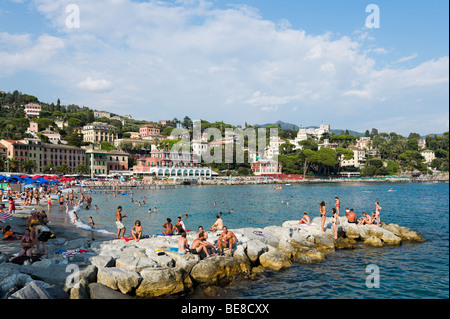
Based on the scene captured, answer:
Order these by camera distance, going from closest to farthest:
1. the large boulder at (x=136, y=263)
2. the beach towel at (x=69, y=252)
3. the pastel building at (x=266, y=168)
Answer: the large boulder at (x=136, y=263), the beach towel at (x=69, y=252), the pastel building at (x=266, y=168)

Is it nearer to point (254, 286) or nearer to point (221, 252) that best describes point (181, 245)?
point (221, 252)

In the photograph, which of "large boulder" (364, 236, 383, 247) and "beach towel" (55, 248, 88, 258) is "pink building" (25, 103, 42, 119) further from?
"large boulder" (364, 236, 383, 247)

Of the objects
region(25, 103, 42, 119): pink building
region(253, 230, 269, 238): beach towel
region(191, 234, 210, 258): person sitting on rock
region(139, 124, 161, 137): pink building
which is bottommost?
region(253, 230, 269, 238): beach towel

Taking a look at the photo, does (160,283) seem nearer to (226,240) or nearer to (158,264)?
(158,264)

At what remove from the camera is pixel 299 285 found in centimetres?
1160

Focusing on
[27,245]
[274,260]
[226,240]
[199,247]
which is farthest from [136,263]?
[274,260]

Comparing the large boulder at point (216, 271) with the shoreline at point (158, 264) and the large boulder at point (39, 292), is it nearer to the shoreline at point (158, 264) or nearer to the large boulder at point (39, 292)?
the shoreline at point (158, 264)

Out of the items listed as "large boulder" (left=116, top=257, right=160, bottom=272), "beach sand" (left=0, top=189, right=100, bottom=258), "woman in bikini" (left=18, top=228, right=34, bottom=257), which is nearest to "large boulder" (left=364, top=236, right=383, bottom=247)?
"large boulder" (left=116, top=257, right=160, bottom=272)

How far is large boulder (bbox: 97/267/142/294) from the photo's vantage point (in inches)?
397

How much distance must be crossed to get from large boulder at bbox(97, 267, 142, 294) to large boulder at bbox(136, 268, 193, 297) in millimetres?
227

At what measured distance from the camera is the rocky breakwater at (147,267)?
947 centimetres

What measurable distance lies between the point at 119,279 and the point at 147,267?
1053mm

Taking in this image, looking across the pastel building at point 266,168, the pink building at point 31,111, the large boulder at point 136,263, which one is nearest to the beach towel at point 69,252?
the large boulder at point 136,263
